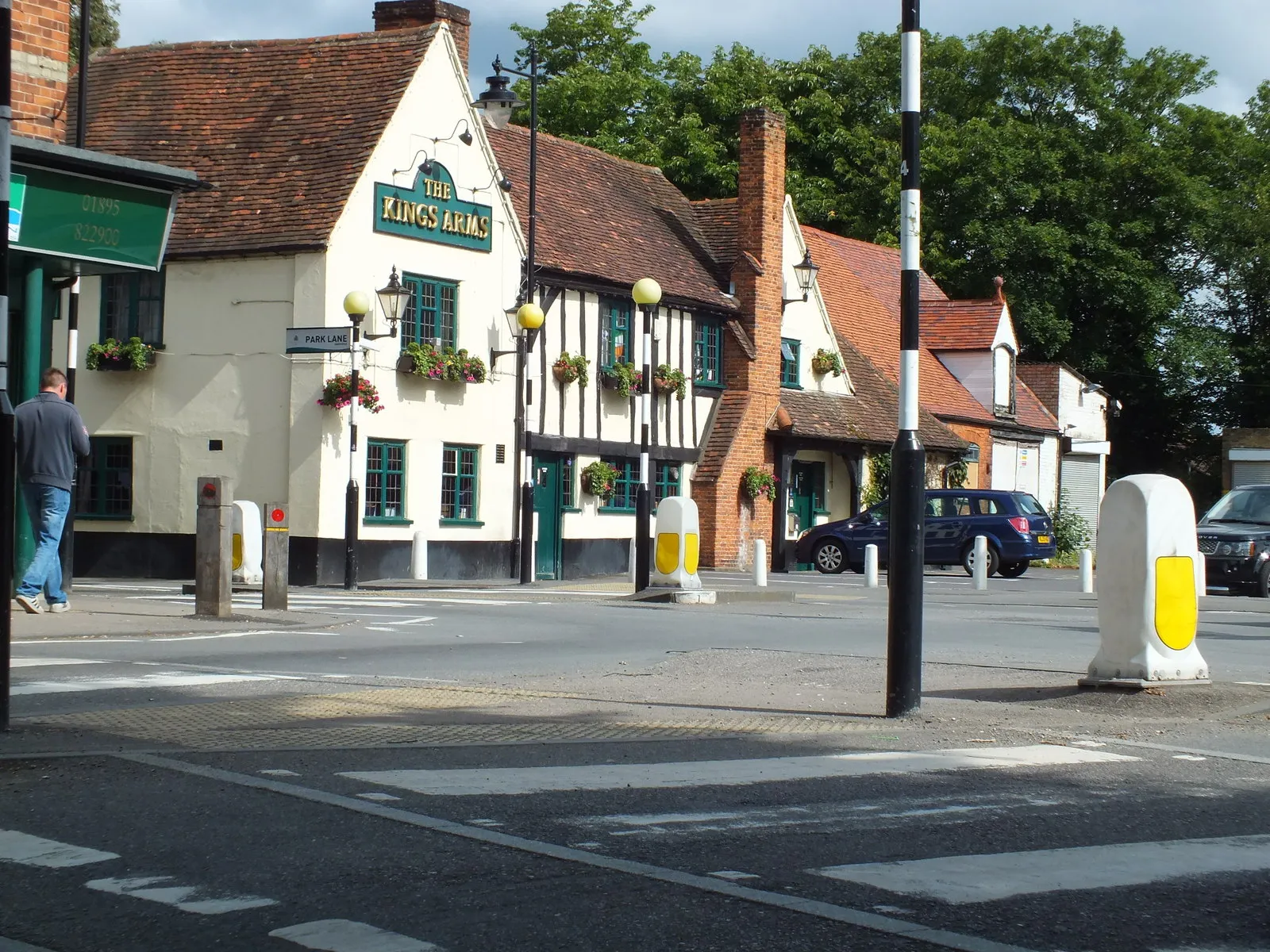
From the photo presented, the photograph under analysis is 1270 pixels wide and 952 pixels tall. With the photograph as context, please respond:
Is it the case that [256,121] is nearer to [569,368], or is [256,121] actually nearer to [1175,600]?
[569,368]

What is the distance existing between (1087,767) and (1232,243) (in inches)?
2137

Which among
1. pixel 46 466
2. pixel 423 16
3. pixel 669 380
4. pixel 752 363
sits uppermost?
pixel 423 16

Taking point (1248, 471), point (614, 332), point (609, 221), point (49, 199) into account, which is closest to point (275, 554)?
point (49, 199)

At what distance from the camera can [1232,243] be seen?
191 ft

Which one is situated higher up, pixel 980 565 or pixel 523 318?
pixel 523 318

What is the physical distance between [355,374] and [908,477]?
18164 millimetres

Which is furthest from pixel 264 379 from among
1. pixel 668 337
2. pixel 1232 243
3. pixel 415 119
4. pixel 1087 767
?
pixel 1232 243

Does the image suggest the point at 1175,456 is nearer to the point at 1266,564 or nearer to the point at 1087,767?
the point at 1266,564

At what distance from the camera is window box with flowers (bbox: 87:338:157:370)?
2866 cm

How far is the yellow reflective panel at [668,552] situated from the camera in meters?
22.4

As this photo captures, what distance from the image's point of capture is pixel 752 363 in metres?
36.9

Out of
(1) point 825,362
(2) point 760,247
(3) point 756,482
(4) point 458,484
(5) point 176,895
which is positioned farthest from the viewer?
(1) point 825,362

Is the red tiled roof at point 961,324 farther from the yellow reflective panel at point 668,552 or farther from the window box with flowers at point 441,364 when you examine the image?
the yellow reflective panel at point 668,552

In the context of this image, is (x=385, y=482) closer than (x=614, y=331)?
Yes
